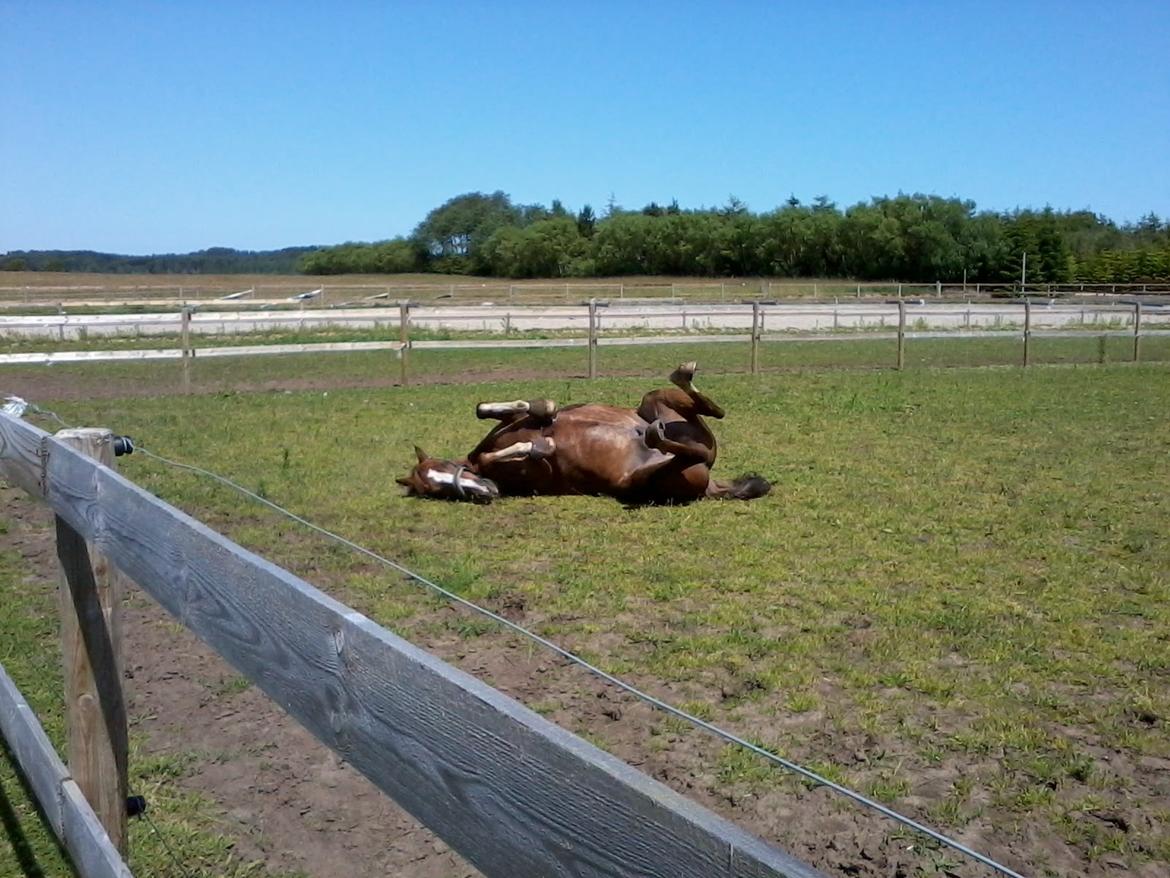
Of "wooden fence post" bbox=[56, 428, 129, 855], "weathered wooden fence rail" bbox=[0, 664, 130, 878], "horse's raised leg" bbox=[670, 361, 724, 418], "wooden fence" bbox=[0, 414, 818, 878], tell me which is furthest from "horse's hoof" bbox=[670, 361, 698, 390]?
"wooden fence" bbox=[0, 414, 818, 878]

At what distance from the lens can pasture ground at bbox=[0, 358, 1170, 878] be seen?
12.5 feet

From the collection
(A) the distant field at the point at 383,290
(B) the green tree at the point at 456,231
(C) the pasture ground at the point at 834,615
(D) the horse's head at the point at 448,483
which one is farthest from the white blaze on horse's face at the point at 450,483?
(B) the green tree at the point at 456,231

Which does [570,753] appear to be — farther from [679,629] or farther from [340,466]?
[340,466]

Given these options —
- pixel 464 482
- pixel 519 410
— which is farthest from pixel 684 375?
pixel 464 482

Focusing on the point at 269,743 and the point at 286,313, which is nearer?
the point at 269,743

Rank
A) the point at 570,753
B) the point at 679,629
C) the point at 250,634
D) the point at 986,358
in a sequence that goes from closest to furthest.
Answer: the point at 570,753, the point at 250,634, the point at 679,629, the point at 986,358

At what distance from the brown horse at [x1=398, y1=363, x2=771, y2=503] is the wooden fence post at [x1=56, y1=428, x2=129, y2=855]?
541 centimetres

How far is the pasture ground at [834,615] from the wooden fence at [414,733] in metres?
1.63

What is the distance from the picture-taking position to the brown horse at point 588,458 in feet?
27.3

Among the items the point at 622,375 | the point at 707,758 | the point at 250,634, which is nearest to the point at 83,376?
the point at 622,375

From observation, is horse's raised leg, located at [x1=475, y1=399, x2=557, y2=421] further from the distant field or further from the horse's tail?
the distant field

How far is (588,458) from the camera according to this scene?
28.0 ft

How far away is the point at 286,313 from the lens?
81.3ft

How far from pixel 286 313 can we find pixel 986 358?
48.9 feet
